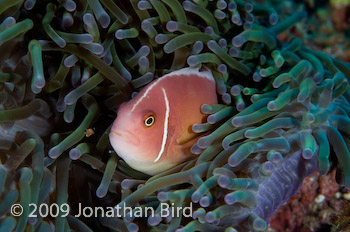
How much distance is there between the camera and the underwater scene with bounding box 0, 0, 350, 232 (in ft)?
5.64

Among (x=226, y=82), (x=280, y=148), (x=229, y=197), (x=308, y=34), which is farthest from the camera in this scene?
(x=308, y=34)

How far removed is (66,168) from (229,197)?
878mm

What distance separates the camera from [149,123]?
71.0 inches

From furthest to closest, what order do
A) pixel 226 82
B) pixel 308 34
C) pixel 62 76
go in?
pixel 308 34
pixel 226 82
pixel 62 76

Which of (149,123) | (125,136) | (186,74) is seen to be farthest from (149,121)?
(186,74)

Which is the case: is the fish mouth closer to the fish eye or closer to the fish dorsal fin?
the fish eye

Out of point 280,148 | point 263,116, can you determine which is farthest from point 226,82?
point 280,148

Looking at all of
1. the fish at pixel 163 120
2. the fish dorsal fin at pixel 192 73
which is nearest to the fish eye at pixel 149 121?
the fish at pixel 163 120

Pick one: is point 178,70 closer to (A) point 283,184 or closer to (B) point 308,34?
(A) point 283,184

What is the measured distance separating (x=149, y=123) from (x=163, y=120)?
9cm

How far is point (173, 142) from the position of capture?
1.92 metres

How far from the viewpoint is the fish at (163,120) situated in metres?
1.76

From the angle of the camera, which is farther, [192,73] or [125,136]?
[192,73]

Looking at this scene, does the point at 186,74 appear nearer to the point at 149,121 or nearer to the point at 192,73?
the point at 192,73
